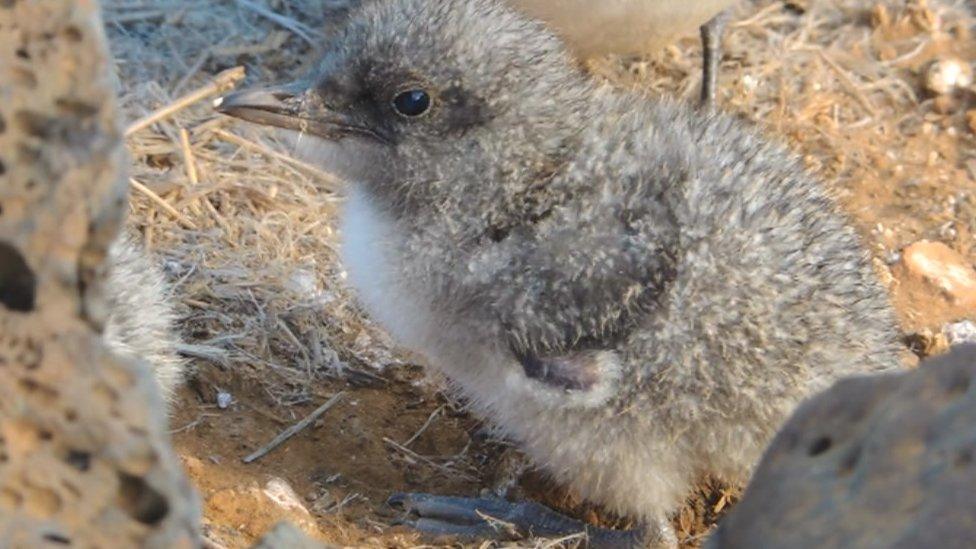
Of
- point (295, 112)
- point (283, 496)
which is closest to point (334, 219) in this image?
point (295, 112)

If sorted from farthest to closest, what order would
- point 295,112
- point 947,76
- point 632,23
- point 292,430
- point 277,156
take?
point 947,76, point 632,23, point 277,156, point 292,430, point 295,112

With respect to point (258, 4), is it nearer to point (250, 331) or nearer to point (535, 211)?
point (250, 331)

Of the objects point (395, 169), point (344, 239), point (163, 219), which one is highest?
point (395, 169)

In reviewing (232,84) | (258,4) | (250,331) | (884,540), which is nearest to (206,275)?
Answer: (250,331)

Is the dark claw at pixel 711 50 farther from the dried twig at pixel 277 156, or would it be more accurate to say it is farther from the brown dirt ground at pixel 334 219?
the dried twig at pixel 277 156

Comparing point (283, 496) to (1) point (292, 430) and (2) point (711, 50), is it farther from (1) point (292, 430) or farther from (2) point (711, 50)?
(2) point (711, 50)
